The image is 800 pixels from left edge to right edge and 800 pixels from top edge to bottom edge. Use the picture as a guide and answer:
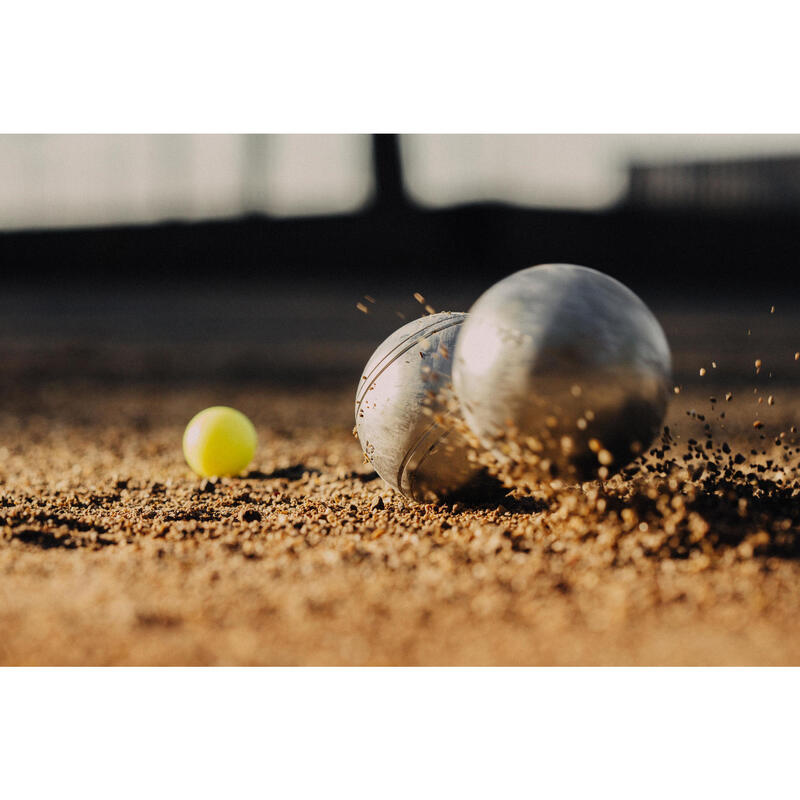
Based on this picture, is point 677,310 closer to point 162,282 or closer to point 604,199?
point 604,199

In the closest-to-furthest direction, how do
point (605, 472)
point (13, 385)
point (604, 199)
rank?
point (605, 472) → point (13, 385) → point (604, 199)

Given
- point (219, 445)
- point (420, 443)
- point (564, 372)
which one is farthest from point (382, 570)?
point (219, 445)

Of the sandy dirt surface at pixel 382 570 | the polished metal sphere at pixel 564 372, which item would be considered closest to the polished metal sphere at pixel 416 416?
the sandy dirt surface at pixel 382 570

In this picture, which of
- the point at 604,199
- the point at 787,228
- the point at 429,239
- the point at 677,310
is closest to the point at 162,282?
the point at 429,239

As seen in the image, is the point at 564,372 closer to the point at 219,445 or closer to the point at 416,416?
the point at 416,416

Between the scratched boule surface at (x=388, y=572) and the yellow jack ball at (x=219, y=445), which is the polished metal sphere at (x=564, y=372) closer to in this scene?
the scratched boule surface at (x=388, y=572)

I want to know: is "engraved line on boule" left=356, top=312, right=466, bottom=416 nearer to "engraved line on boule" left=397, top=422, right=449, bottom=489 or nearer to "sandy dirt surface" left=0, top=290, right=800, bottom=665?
"engraved line on boule" left=397, top=422, right=449, bottom=489
